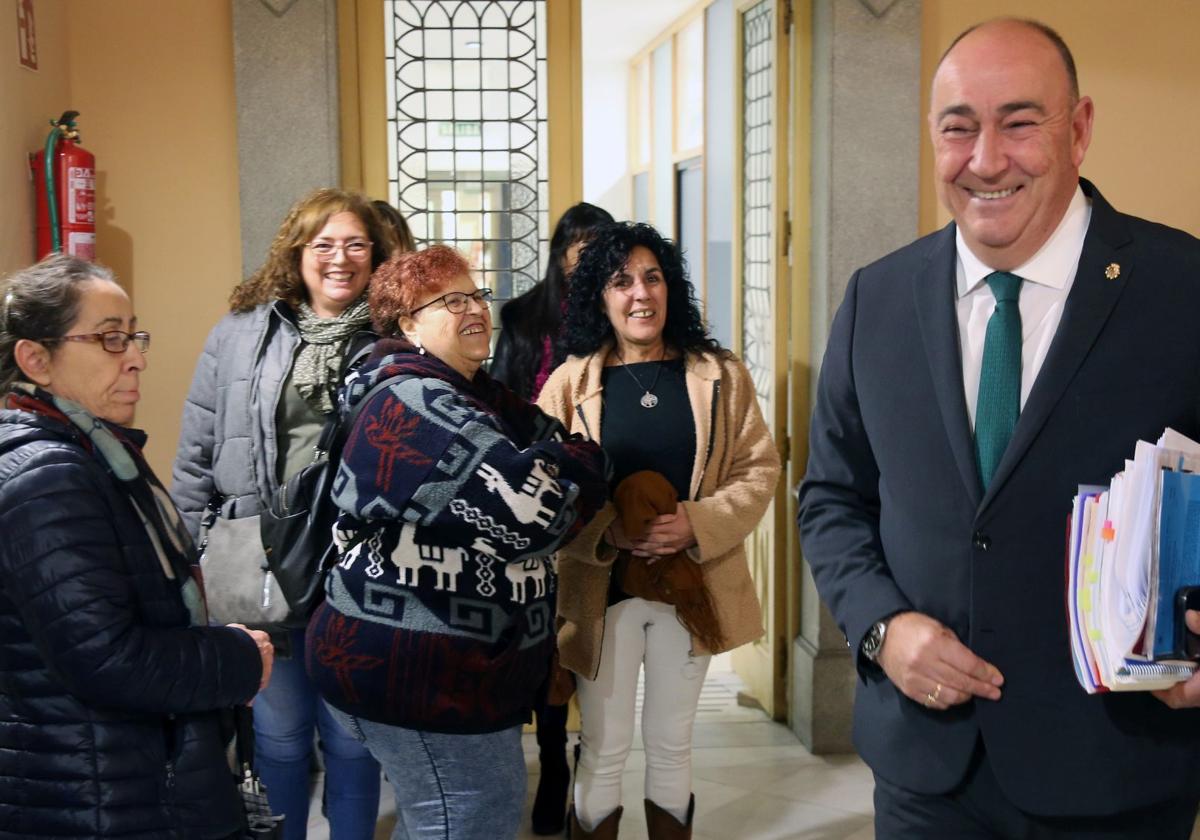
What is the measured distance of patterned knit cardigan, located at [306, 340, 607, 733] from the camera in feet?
7.53

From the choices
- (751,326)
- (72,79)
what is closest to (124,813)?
(72,79)

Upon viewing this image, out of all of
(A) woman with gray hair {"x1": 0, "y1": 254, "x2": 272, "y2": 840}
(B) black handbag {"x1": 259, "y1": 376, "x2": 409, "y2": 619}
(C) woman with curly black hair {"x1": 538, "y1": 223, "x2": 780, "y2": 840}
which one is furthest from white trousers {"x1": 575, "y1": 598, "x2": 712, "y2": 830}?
(A) woman with gray hair {"x1": 0, "y1": 254, "x2": 272, "y2": 840}

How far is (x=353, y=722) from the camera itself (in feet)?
7.97

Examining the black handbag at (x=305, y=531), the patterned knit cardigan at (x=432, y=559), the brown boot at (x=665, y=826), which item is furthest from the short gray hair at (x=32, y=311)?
the brown boot at (x=665, y=826)

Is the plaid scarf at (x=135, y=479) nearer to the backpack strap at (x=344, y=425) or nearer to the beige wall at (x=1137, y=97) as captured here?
the backpack strap at (x=344, y=425)

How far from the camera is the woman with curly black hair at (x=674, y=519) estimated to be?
3.07 metres

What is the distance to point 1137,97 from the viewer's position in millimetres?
4203

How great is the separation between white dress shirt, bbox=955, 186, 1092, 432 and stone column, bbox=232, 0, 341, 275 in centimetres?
264

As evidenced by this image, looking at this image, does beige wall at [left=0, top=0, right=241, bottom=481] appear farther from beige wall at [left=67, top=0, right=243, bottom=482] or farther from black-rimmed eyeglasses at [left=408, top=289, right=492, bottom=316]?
black-rimmed eyeglasses at [left=408, top=289, right=492, bottom=316]

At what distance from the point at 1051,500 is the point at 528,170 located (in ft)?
9.39

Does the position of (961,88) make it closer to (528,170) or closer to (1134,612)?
(1134,612)

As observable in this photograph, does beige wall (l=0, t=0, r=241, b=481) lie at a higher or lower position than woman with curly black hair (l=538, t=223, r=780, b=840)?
higher

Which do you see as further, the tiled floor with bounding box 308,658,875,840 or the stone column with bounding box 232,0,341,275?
the stone column with bounding box 232,0,341,275

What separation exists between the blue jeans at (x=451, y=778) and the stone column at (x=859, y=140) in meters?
1.98
